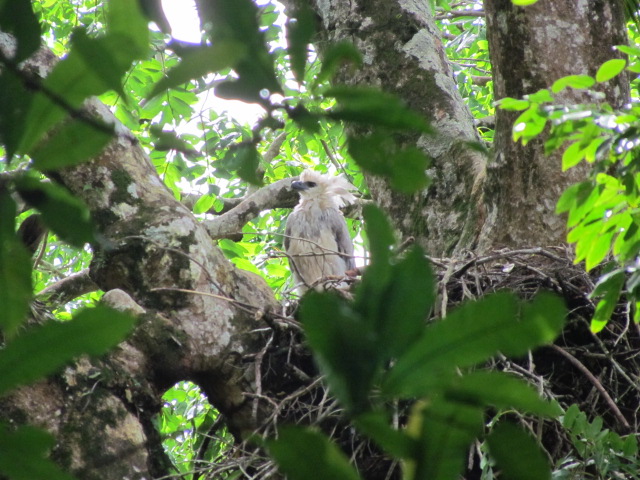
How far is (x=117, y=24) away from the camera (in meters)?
0.62

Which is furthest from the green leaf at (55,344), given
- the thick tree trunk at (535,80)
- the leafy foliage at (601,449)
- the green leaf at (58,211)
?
the thick tree trunk at (535,80)

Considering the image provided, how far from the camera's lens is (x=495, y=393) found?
1.63 ft

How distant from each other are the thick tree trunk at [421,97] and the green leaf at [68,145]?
306 centimetres

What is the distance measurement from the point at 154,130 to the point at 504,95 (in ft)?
9.73

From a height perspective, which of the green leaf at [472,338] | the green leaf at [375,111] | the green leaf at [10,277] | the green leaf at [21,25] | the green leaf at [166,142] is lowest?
the green leaf at [472,338]

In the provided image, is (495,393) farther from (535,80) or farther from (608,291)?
(535,80)

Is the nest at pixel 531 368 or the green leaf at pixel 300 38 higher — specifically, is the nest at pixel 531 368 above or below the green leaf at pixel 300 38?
below

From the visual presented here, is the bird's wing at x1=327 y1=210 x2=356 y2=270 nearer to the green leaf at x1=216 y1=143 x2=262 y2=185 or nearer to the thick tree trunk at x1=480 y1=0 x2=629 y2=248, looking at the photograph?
the thick tree trunk at x1=480 y1=0 x2=629 y2=248

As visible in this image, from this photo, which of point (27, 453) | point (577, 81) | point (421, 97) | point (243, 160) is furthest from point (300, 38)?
point (421, 97)

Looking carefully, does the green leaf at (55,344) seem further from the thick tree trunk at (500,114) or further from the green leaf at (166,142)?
the thick tree trunk at (500,114)

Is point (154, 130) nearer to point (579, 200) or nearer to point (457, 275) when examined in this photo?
point (579, 200)

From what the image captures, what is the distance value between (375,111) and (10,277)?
0.32 meters

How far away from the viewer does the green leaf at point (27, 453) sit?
53 centimetres

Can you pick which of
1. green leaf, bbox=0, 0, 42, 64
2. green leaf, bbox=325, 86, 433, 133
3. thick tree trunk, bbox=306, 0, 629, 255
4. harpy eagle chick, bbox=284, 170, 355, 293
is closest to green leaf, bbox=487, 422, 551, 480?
green leaf, bbox=325, 86, 433, 133
